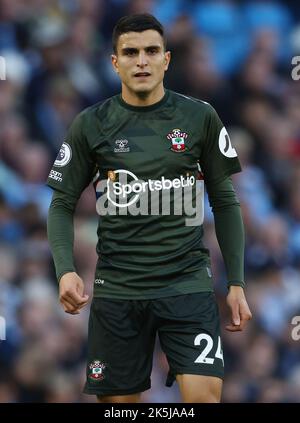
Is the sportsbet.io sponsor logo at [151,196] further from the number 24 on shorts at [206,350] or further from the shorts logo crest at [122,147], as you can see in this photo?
the number 24 on shorts at [206,350]

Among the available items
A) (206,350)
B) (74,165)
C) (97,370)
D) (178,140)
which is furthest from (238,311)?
(74,165)

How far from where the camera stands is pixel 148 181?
4.30 meters

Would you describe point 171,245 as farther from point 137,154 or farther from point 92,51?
point 92,51

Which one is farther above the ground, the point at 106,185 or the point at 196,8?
the point at 196,8

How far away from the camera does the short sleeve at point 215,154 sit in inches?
173

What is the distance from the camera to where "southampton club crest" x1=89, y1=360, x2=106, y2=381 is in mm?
4336

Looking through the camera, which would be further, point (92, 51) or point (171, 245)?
point (92, 51)

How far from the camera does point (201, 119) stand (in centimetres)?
439

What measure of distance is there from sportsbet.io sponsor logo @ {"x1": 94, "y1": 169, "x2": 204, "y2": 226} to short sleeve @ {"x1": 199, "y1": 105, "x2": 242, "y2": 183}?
0.35ft

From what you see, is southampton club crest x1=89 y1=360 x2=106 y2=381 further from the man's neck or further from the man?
the man's neck

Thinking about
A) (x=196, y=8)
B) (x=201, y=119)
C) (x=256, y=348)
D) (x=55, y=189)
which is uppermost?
(x=196, y=8)

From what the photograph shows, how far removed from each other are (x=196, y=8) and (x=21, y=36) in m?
1.21

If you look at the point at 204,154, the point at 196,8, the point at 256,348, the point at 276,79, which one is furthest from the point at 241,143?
the point at 204,154

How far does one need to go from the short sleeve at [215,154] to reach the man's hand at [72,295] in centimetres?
79
